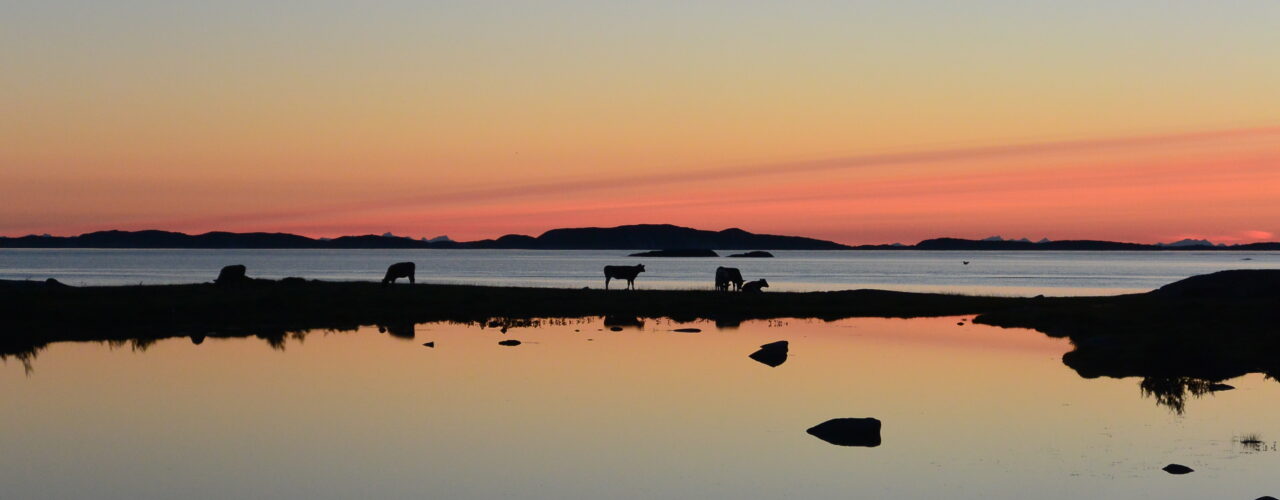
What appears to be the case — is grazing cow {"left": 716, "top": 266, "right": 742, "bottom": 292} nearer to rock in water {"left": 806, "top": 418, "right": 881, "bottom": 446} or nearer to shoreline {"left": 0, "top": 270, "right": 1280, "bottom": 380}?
shoreline {"left": 0, "top": 270, "right": 1280, "bottom": 380}

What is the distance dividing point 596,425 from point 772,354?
442 inches

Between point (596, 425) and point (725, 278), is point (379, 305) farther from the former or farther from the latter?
point (596, 425)

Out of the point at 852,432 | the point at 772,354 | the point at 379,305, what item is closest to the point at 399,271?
the point at 379,305

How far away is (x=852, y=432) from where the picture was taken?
19672 mm

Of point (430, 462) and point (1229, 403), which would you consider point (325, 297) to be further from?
point (1229, 403)

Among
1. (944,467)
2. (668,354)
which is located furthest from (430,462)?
(668,354)

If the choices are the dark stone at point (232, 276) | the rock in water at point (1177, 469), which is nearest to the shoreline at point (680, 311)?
the dark stone at point (232, 276)

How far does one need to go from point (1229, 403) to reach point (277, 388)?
2168 cm

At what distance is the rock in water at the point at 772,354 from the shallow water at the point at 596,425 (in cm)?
51

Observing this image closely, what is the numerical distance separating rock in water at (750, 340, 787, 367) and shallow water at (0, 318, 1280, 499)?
51 centimetres

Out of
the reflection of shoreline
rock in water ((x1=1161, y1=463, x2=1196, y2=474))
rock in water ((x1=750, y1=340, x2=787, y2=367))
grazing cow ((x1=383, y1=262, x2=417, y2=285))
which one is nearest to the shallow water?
rock in water ((x1=1161, y1=463, x2=1196, y2=474))

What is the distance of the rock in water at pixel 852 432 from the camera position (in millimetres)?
19453

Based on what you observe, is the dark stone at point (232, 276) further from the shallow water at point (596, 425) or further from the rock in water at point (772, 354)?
the rock in water at point (772, 354)

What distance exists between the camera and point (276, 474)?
17.0m
